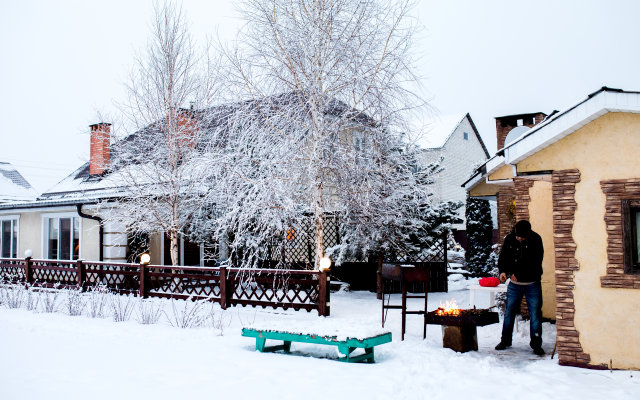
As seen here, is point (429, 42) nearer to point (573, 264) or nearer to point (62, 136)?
point (573, 264)

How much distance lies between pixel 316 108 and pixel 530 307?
5.71 metres

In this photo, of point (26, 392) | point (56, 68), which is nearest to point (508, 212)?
point (26, 392)

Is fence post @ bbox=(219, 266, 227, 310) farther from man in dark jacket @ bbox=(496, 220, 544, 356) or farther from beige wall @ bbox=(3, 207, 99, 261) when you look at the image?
beige wall @ bbox=(3, 207, 99, 261)

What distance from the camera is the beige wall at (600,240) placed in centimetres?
669

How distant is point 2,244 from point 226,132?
13.0m

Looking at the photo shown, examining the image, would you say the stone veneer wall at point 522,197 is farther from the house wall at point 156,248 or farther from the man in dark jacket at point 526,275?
the house wall at point 156,248

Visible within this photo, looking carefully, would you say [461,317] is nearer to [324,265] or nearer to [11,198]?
[324,265]

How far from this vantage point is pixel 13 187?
25.4 m

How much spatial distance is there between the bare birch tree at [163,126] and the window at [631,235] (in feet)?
35.9

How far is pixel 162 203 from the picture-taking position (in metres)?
15.9

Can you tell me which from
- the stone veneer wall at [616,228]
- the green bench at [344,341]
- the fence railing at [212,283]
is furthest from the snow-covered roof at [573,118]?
the fence railing at [212,283]

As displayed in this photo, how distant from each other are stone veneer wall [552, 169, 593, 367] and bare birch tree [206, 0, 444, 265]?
4.67m

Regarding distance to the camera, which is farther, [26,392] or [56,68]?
[56,68]

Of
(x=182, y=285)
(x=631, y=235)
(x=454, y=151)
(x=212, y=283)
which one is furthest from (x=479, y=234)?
(x=631, y=235)
